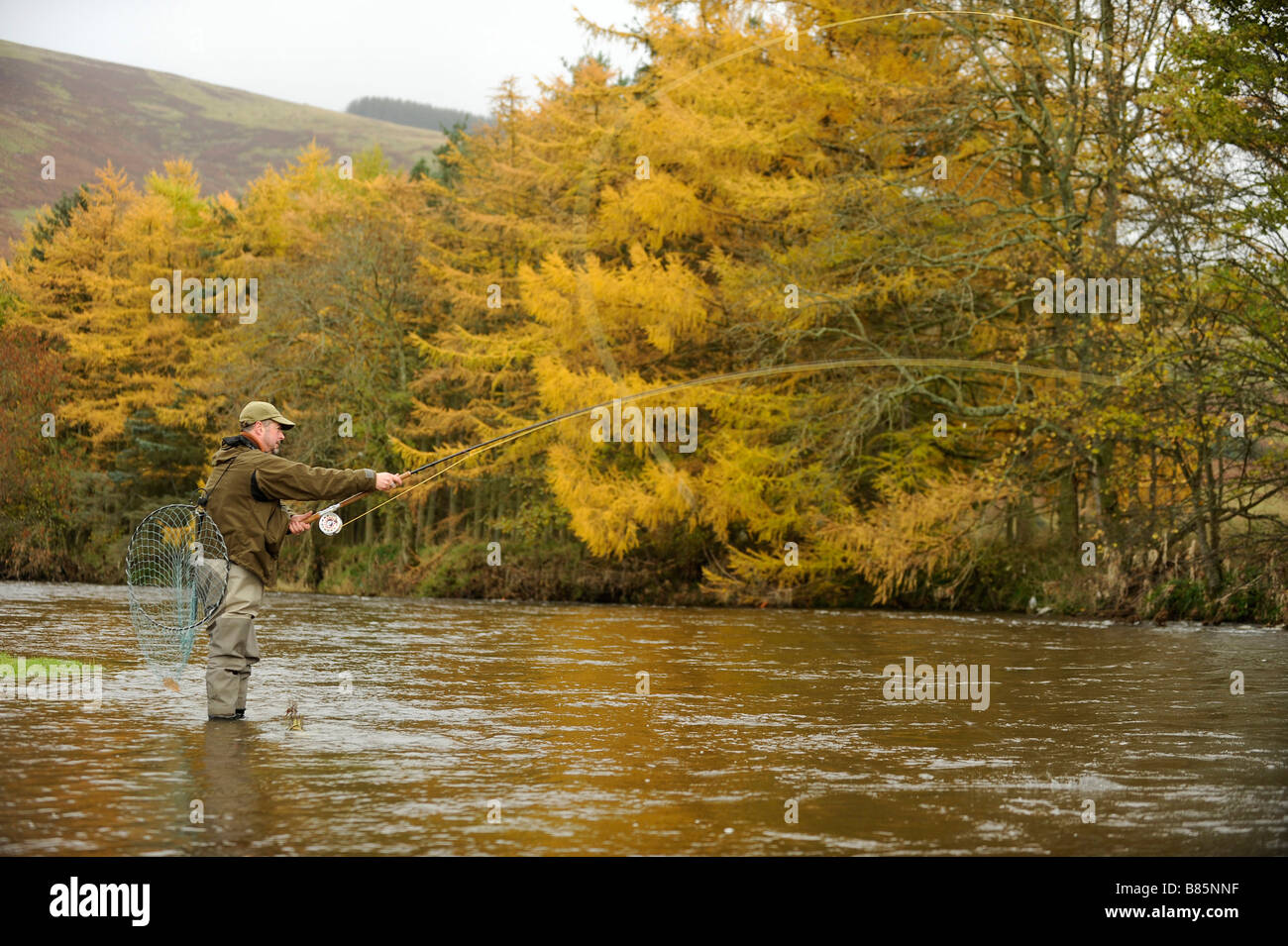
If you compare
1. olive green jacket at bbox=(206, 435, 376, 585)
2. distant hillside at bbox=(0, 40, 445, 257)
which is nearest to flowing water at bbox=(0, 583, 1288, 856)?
olive green jacket at bbox=(206, 435, 376, 585)

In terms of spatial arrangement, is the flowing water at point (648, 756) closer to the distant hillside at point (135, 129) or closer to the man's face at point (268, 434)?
the man's face at point (268, 434)

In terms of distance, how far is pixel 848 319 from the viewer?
86.3 feet

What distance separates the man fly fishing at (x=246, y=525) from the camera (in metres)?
9.35

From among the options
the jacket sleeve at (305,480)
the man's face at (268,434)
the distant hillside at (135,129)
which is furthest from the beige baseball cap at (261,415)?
the distant hillside at (135,129)

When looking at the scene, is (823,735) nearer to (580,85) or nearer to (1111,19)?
(1111,19)

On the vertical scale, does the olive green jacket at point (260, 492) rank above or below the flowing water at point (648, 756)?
above

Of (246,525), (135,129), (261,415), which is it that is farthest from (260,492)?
(135,129)

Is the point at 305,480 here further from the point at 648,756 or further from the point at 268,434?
the point at 648,756

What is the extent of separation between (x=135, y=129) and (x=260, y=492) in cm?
11792

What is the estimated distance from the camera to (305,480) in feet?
30.6

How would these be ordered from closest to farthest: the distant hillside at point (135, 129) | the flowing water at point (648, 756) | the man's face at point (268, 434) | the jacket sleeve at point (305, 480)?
the flowing water at point (648, 756), the jacket sleeve at point (305, 480), the man's face at point (268, 434), the distant hillside at point (135, 129)

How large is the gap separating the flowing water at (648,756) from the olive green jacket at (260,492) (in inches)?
45.0
